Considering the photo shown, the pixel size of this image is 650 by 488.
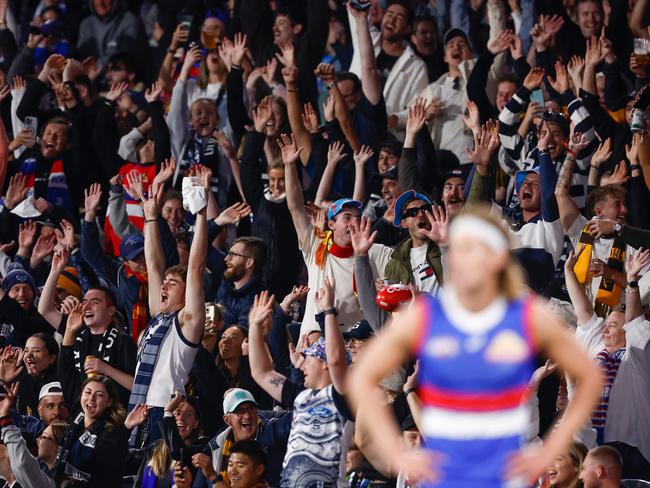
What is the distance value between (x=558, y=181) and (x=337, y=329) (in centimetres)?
271

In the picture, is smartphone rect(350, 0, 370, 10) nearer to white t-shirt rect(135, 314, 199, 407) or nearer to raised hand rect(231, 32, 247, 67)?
raised hand rect(231, 32, 247, 67)

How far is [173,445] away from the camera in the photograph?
27.1ft

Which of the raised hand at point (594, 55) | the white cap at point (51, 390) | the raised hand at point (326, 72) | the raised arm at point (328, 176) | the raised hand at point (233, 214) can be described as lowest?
the white cap at point (51, 390)

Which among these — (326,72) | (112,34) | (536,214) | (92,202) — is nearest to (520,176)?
(536,214)

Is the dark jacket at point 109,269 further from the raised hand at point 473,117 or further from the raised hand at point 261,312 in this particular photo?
the raised hand at point 473,117

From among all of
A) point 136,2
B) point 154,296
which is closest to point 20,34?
point 136,2

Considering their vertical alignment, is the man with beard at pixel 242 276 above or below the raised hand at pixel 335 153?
below

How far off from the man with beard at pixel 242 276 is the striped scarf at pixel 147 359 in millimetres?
1043

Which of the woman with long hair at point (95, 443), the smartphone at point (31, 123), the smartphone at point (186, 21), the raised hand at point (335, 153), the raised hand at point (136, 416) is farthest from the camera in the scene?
the smartphone at point (186, 21)

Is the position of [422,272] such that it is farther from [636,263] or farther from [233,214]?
[233,214]

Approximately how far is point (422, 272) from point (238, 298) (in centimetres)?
176

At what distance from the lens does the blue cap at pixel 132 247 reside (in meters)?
10.4

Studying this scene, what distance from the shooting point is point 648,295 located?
8.85 m

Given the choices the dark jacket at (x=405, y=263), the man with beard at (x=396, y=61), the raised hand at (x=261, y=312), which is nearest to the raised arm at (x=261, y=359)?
the raised hand at (x=261, y=312)
